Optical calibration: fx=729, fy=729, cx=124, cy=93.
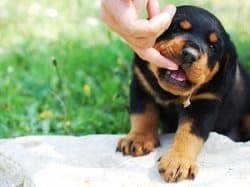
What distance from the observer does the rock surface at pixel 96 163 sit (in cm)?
338

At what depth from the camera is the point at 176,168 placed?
11.8 ft

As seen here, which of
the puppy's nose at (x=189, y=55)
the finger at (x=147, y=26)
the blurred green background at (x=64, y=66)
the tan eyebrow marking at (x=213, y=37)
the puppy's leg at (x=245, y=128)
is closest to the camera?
the finger at (x=147, y=26)

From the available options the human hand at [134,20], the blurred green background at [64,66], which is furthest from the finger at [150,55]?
the blurred green background at [64,66]

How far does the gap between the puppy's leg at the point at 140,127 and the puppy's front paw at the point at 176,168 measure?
26 centimetres

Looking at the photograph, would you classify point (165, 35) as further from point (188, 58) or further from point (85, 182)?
point (85, 182)

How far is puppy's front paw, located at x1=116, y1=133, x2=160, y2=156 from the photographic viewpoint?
154 inches

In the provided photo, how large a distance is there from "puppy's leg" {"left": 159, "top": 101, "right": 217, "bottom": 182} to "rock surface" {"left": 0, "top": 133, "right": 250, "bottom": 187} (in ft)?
0.16

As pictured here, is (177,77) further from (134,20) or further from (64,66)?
(64,66)

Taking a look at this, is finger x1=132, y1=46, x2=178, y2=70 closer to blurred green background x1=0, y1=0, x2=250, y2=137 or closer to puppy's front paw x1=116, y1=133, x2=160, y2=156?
puppy's front paw x1=116, y1=133, x2=160, y2=156

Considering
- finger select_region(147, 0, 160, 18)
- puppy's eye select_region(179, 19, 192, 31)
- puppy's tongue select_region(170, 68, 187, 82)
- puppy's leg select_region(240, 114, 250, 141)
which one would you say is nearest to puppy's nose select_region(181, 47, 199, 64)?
puppy's tongue select_region(170, 68, 187, 82)

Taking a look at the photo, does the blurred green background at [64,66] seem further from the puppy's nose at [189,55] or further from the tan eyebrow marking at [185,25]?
the puppy's nose at [189,55]

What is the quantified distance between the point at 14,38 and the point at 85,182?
3.29 metres

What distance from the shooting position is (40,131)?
16.1 feet

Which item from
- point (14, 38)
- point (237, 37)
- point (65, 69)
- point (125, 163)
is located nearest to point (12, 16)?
point (14, 38)
